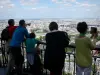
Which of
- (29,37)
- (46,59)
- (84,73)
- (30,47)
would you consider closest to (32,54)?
(30,47)

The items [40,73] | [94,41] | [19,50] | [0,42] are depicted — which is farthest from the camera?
[0,42]

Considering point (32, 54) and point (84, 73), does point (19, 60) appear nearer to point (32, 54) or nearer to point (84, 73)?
point (32, 54)

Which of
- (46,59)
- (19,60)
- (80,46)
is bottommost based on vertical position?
(19,60)

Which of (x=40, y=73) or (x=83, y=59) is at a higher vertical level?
(x=83, y=59)

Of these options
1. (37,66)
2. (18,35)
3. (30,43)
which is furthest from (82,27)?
(37,66)

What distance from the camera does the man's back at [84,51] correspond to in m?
3.66

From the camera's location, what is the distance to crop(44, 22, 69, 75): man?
3.81m

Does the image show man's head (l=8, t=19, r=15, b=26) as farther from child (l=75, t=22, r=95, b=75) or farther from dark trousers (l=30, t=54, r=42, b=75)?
child (l=75, t=22, r=95, b=75)

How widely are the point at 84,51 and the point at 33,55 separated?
200 centimetres

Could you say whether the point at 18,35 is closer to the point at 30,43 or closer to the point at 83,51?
the point at 30,43

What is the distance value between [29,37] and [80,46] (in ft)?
5.65

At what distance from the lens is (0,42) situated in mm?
6547

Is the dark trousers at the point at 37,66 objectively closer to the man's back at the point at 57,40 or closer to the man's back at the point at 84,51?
the man's back at the point at 57,40

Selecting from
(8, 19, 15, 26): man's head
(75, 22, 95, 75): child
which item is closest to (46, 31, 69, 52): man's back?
(75, 22, 95, 75): child
